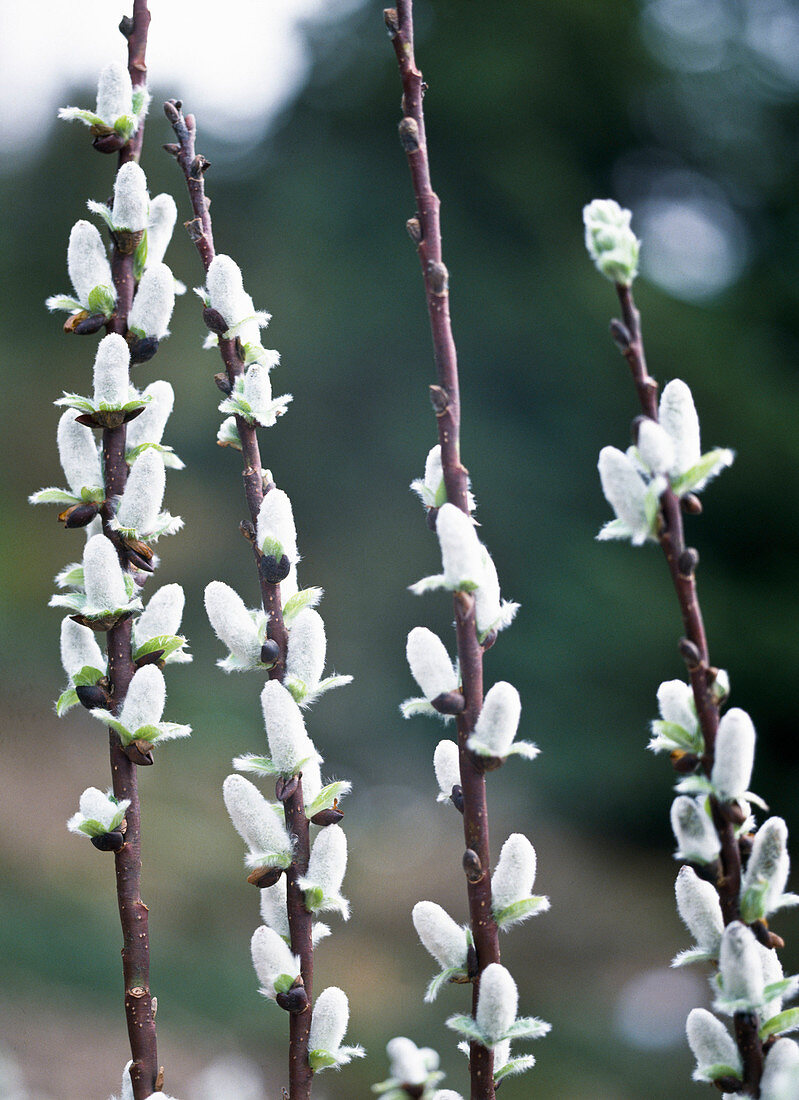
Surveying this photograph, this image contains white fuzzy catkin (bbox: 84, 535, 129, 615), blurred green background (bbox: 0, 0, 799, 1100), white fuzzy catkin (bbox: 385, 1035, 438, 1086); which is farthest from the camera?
blurred green background (bbox: 0, 0, 799, 1100)

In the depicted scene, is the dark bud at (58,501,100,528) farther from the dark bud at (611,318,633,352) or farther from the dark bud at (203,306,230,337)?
the dark bud at (611,318,633,352)

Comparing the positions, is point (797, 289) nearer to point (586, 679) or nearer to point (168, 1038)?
point (586, 679)

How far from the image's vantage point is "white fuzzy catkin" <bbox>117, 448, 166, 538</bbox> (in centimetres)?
35

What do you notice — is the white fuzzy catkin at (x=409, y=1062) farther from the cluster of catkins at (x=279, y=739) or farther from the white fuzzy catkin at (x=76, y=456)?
the white fuzzy catkin at (x=76, y=456)

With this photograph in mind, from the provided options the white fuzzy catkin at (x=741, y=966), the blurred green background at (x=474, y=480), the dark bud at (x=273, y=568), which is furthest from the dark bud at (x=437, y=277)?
the blurred green background at (x=474, y=480)

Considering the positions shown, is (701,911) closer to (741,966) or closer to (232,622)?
(741,966)

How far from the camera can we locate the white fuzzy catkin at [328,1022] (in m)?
0.34

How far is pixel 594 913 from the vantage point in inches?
109

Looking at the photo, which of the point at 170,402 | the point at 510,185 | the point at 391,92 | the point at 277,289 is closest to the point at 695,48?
the point at 510,185

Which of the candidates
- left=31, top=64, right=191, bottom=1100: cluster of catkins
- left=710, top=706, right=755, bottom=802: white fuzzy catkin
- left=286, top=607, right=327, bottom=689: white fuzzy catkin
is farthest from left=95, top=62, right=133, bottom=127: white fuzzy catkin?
left=710, top=706, right=755, bottom=802: white fuzzy catkin

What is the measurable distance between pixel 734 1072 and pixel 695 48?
2764 mm

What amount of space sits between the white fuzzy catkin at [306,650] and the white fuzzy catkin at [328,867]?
0.05m

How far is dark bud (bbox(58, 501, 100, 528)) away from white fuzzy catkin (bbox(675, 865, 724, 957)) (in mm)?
233

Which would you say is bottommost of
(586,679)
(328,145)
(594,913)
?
(594,913)
